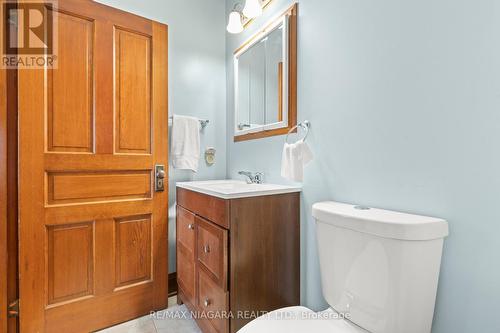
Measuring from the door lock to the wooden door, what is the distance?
33 millimetres

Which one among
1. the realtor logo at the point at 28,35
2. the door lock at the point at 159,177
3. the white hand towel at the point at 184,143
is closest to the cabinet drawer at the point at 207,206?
the door lock at the point at 159,177

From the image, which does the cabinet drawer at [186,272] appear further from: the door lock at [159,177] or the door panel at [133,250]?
the door lock at [159,177]

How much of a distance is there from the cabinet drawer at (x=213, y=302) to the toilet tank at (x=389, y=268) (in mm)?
535

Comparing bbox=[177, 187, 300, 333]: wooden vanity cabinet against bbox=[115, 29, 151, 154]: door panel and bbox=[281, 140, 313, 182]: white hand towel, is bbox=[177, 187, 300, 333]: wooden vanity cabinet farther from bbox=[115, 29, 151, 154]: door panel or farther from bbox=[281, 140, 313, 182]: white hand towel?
bbox=[115, 29, 151, 154]: door panel

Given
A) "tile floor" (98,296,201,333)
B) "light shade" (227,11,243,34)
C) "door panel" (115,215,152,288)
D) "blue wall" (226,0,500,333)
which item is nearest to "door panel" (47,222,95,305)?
"door panel" (115,215,152,288)

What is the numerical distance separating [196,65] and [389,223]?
1829 mm

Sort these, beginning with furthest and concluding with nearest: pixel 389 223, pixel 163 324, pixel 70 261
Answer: pixel 163 324 → pixel 70 261 → pixel 389 223

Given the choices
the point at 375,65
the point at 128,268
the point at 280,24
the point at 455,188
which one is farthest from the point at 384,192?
the point at 128,268

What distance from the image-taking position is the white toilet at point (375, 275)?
759 mm

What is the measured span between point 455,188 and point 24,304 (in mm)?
2025

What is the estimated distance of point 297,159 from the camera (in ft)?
4.12

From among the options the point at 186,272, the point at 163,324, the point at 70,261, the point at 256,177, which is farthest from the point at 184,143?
the point at 163,324

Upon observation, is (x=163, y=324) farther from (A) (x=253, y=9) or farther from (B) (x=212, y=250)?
(A) (x=253, y=9)

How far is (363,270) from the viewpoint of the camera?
850 mm
